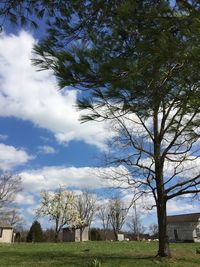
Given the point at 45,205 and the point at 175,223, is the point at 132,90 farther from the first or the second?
the point at 175,223

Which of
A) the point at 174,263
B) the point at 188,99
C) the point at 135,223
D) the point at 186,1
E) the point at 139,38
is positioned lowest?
the point at 174,263

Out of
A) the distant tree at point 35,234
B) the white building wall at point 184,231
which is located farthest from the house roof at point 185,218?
the distant tree at point 35,234

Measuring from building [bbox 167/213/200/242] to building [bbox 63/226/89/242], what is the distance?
12.1 m

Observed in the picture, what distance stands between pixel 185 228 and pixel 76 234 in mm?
16287

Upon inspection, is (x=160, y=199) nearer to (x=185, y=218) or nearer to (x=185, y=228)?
(x=185, y=228)

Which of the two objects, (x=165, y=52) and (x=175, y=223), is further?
(x=175, y=223)

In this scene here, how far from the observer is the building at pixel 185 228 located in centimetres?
5348

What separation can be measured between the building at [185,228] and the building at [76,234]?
39.8 ft

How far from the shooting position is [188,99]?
17.5 feet

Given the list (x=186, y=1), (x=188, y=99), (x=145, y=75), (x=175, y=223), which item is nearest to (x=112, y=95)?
(x=145, y=75)

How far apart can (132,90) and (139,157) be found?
33.4 feet

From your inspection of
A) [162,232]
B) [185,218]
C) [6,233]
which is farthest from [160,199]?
[185,218]

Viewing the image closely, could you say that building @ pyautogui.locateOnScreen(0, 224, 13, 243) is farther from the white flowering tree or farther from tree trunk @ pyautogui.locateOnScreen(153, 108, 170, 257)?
tree trunk @ pyautogui.locateOnScreen(153, 108, 170, 257)

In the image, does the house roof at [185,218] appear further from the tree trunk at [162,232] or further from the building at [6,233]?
the tree trunk at [162,232]
